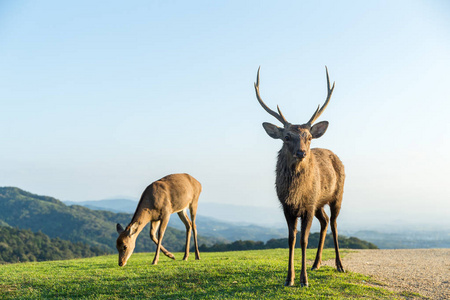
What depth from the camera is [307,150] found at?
27.9 feet

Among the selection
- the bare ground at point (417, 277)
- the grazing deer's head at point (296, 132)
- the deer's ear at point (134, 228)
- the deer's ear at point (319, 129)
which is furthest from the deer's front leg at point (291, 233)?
the deer's ear at point (134, 228)

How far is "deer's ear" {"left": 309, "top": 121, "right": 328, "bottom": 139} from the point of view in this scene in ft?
30.0

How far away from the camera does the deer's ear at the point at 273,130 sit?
29.4 feet

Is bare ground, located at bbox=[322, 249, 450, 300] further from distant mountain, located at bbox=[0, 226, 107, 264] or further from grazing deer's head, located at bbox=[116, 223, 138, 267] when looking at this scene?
distant mountain, located at bbox=[0, 226, 107, 264]

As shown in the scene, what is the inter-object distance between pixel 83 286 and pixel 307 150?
20.5ft

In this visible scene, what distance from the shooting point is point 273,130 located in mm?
9070

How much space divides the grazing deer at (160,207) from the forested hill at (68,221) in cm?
7299

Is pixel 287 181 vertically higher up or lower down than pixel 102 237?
higher up

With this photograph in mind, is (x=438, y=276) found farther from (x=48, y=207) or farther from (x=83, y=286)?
(x=48, y=207)

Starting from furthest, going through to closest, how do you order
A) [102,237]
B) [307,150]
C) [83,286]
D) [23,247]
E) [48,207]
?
[48,207] → [102,237] → [23,247] → [83,286] → [307,150]

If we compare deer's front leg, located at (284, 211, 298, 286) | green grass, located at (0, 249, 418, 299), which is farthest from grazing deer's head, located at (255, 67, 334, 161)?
green grass, located at (0, 249, 418, 299)

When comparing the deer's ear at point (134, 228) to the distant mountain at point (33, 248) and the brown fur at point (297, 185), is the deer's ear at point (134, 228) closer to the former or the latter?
the brown fur at point (297, 185)

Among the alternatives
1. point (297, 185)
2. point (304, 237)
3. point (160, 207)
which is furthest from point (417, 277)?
point (160, 207)

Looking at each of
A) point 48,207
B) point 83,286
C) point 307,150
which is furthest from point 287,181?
point 48,207
